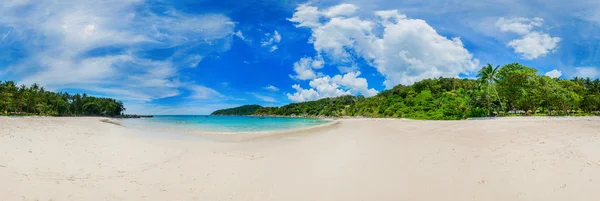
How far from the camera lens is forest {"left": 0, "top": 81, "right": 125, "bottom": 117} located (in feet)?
254

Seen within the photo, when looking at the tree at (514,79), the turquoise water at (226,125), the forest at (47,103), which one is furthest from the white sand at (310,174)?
the forest at (47,103)

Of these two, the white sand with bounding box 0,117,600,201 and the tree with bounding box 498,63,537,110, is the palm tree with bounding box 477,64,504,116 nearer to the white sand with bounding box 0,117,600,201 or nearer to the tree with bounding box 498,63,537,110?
the tree with bounding box 498,63,537,110

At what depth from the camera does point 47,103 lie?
96875 millimetres

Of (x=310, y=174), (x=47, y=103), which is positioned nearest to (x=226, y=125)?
(x=310, y=174)

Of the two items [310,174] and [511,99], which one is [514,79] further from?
[310,174]

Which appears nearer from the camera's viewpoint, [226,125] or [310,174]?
[310,174]

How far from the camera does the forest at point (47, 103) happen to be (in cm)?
7750

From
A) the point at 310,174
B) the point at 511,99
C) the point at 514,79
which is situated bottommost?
the point at 310,174

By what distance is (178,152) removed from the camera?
42.0 ft

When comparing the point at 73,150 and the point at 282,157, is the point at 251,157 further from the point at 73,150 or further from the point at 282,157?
the point at 73,150

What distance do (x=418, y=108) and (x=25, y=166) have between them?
68.6 metres

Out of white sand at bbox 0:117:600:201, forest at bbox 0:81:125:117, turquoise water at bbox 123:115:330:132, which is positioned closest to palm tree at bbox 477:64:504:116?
turquoise water at bbox 123:115:330:132

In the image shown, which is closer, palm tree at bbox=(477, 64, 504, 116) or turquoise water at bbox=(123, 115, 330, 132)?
turquoise water at bbox=(123, 115, 330, 132)

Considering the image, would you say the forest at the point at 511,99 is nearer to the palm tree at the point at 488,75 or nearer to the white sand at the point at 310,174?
the palm tree at the point at 488,75
